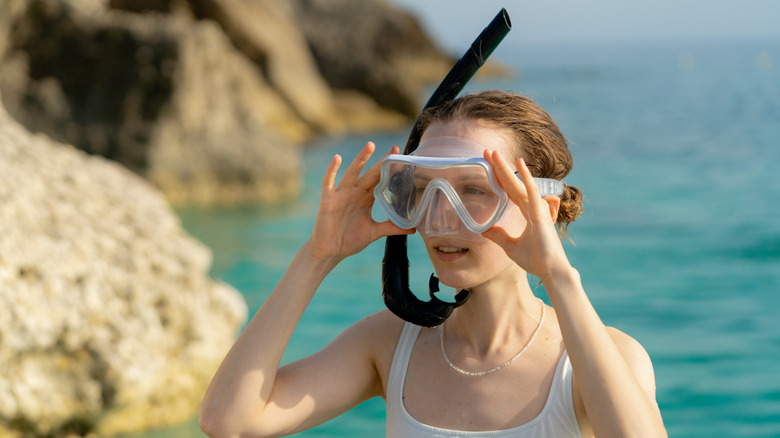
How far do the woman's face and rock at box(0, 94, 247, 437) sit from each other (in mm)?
2458

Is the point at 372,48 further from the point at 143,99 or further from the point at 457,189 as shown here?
the point at 457,189

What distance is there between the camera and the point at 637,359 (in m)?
1.91

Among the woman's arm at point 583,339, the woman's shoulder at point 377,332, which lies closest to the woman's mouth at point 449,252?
the woman's arm at point 583,339

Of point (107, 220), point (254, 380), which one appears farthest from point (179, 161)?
point (254, 380)

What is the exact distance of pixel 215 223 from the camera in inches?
397

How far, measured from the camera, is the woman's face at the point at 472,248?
77.6 inches

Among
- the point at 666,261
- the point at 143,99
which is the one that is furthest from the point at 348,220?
the point at 143,99

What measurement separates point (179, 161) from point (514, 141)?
29.1 feet

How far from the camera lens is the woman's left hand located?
181 cm

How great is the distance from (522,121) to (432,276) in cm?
44

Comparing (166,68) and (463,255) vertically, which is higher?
(166,68)

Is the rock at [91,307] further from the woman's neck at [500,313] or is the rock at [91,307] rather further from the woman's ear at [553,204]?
the woman's ear at [553,204]

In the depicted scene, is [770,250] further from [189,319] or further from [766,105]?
[766,105]

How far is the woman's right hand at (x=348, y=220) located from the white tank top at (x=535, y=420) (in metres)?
0.35
